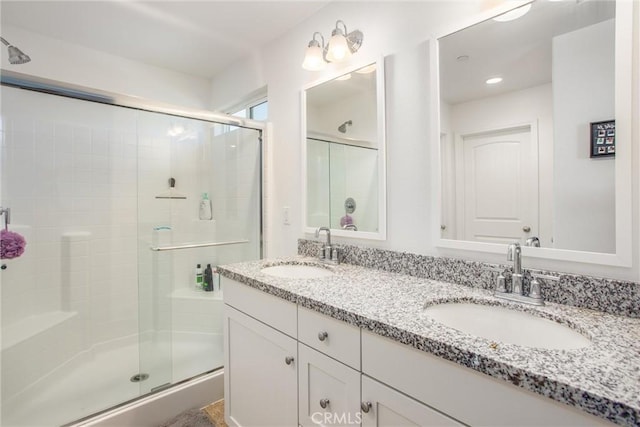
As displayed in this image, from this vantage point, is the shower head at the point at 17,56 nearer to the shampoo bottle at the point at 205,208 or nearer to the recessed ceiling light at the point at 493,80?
the shampoo bottle at the point at 205,208

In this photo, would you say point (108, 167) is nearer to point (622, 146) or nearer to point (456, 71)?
point (456, 71)

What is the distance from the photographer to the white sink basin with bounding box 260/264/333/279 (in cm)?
157

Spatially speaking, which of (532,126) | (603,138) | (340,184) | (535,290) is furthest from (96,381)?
(603,138)

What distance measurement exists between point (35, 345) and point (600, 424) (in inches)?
101

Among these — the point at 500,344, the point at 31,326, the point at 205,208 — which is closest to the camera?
the point at 500,344

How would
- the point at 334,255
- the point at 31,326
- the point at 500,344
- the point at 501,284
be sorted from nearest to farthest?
the point at 500,344 → the point at 501,284 → the point at 334,255 → the point at 31,326

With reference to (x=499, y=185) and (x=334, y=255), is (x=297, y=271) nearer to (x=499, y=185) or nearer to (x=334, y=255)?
(x=334, y=255)

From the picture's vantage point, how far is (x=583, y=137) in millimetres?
957

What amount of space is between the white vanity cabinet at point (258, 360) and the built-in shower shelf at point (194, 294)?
0.79m

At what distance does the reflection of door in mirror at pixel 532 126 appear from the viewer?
0.93 metres

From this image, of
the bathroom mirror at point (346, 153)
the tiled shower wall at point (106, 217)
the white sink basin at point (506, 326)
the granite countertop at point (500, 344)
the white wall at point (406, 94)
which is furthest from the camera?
the tiled shower wall at point (106, 217)

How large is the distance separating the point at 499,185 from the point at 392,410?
844 millimetres

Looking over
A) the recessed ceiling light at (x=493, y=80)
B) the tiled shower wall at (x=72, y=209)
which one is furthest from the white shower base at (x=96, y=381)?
the recessed ceiling light at (x=493, y=80)

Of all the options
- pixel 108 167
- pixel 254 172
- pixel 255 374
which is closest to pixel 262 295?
pixel 255 374
